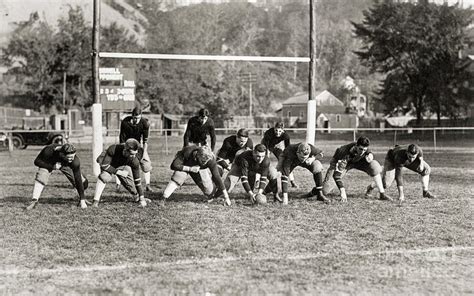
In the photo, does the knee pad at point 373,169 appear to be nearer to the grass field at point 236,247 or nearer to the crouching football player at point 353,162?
the crouching football player at point 353,162

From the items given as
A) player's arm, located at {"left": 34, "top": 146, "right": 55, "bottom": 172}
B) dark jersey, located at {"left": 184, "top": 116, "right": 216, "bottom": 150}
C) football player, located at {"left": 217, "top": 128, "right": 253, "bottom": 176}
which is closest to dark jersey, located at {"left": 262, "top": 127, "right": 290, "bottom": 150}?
football player, located at {"left": 217, "top": 128, "right": 253, "bottom": 176}

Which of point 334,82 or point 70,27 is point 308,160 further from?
point 334,82

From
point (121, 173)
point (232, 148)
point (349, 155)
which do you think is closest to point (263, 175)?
point (232, 148)

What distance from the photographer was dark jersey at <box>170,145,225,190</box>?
345 inches

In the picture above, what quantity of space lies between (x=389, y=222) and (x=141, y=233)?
3.41 metres

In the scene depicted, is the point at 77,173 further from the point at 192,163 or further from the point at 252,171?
the point at 252,171

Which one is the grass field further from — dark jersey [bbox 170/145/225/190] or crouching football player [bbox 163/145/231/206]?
dark jersey [bbox 170/145/225/190]

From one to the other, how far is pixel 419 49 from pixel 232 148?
39.2 meters

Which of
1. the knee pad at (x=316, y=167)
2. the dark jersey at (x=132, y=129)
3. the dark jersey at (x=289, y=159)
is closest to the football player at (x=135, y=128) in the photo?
the dark jersey at (x=132, y=129)

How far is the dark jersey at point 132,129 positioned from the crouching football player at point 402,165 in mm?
4280

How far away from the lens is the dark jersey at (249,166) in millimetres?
9031

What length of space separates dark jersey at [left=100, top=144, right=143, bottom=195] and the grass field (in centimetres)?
49

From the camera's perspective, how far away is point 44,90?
50.5 m

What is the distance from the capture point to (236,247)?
636cm
